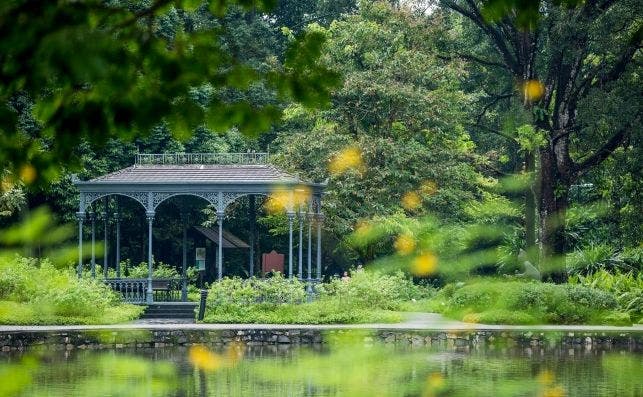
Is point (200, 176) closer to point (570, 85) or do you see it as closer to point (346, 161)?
point (346, 161)

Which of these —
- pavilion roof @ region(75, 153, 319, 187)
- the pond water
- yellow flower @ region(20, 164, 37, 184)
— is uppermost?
pavilion roof @ region(75, 153, 319, 187)

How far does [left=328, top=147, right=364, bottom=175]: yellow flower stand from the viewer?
1396 inches

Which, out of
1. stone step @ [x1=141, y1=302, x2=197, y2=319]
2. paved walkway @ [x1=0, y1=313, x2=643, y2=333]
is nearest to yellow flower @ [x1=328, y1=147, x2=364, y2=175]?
stone step @ [x1=141, y1=302, x2=197, y2=319]

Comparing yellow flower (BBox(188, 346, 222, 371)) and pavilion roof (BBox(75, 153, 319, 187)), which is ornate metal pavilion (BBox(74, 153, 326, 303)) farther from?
yellow flower (BBox(188, 346, 222, 371))

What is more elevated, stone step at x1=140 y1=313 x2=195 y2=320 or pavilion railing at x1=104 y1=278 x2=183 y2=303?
pavilion railing at x1=104 y1=278 x2=183 y2=303

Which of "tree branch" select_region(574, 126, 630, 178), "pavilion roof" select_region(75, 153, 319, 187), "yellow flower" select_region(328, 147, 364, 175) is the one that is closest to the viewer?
"pavilion roof" select_region(75, 153, 319, 187)

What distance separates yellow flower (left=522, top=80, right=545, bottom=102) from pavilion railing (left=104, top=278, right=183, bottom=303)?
11.0 metres

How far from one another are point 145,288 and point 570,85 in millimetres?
13079

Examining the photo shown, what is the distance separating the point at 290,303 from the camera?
28031 mm

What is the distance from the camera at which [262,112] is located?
581 centimetres

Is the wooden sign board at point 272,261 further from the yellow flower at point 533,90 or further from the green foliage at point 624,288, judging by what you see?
the green foliage at point 624,288

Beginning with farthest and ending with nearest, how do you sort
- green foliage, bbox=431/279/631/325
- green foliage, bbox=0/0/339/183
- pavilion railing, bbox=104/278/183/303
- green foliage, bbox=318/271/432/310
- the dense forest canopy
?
1. the dense forest canopy
2. pavilion railing, bbox=104/278/183/303
3. green foliage, bbox=318/271/432/310
4. green foliage, bbox=431/279/631/325
5. green foliage, bbox=0/0/339/183

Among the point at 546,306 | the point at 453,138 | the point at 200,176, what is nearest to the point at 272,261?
the point at 200,176

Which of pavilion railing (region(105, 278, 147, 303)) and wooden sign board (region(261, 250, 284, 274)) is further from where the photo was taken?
wooden sign board (region(261, 250, 284, 274))
